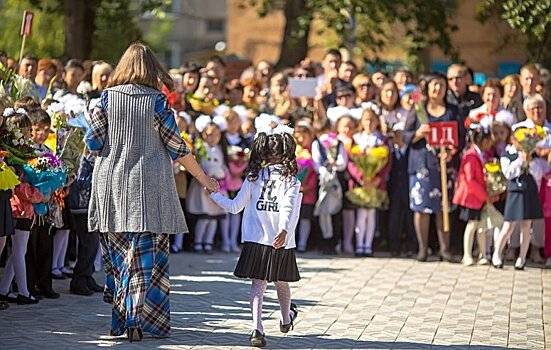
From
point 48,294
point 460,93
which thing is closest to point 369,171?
point 460,93

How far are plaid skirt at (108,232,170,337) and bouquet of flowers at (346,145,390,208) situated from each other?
5953 millimetres

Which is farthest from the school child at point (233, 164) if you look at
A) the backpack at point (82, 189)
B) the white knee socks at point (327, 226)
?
the backpack at point (82, 189)

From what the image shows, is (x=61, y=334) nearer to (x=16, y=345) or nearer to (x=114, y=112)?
(x=16, y=345)

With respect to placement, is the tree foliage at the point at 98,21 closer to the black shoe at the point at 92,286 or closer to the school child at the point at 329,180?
the school child at the point at 329,180

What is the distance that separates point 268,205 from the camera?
966cm

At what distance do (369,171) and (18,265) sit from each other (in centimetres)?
534

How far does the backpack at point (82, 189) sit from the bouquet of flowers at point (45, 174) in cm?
39

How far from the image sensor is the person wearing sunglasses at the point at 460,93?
15.7 metres

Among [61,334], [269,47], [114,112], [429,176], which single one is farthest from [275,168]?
[269,47]

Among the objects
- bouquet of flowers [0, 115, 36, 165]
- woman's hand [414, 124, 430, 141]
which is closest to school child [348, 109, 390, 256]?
→ woman's hand [414, 124, 430, 141]

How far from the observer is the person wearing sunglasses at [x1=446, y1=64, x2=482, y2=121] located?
15734 millimetres

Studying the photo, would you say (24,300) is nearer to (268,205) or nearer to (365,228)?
(268,205)

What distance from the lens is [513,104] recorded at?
51.5 feet

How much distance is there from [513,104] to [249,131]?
3.06 m
